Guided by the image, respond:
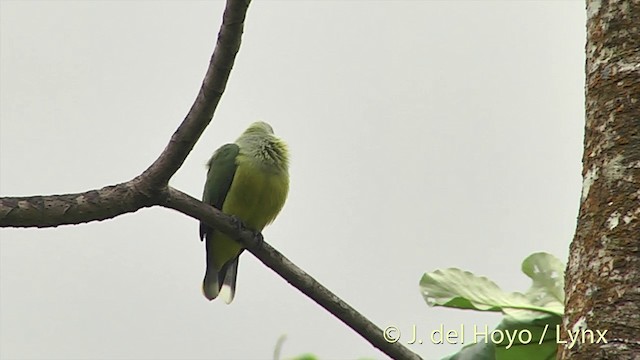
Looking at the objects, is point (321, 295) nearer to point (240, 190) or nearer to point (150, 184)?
point (150, 184)

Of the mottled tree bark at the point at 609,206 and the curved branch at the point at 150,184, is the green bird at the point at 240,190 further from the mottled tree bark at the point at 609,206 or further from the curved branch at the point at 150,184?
the mottled tree bark at the point at 609,206

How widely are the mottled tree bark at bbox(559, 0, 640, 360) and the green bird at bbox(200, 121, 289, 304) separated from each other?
76.0 inches

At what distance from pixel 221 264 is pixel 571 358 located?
2.36 m

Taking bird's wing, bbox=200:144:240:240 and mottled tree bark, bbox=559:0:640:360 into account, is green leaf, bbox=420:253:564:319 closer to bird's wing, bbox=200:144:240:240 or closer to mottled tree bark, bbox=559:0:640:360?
mottled tree bark, bbox=559:0:640:360

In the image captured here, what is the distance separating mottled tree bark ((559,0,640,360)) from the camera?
1268 millimetres

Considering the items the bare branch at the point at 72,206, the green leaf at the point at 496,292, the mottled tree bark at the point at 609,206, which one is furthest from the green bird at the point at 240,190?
the mottled tree bark at the point at 609,206

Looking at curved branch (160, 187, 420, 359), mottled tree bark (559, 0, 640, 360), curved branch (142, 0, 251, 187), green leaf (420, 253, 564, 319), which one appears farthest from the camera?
green leaf (420, 253, 564, 319)

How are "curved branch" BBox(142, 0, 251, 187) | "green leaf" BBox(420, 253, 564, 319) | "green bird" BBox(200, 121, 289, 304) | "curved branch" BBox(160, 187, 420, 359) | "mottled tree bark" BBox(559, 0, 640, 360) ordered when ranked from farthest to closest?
"green bird" BBox(200, 121, 289, 304)
"green leaf" BBox(420, 253, 564, 319)
"curved branch" BBox(160, 187, 420, 359)
"curved branch" BBox(142, 0, 251, 187)
"mottled tree bark" BBox(559, 0, 640, 360)

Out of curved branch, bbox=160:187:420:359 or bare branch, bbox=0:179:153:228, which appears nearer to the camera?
bare branch, bbox=0:179:153:228

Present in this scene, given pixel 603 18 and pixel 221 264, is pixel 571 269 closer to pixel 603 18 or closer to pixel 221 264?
pixel 603 18

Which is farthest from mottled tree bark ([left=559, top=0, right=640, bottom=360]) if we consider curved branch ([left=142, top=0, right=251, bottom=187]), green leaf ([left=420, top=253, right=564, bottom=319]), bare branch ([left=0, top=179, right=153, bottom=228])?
bare branch ([left=0, top=179, right=153, bottom=228])

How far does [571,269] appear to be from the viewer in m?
Result: 1.39

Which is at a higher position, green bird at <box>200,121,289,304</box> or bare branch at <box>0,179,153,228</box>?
green bird at <box>200,121,289,304</box>

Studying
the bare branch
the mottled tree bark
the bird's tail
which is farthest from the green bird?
the mottled tree bark
